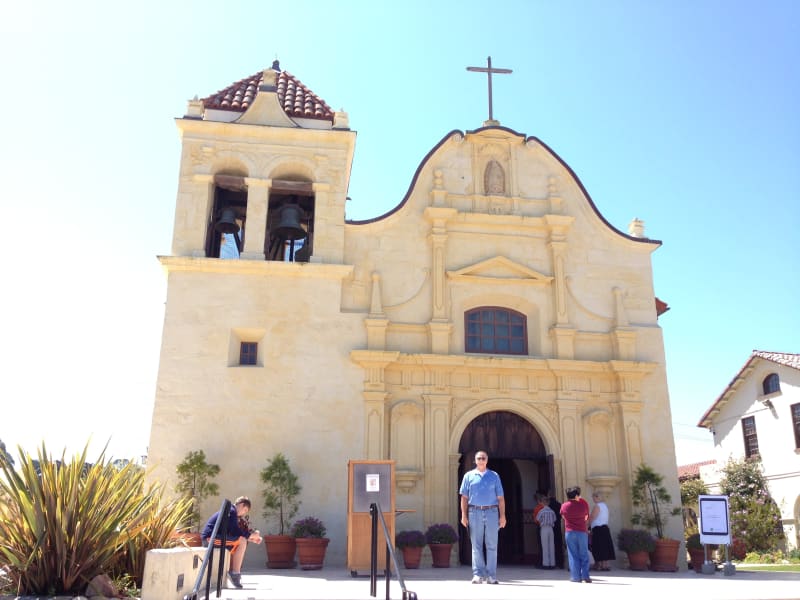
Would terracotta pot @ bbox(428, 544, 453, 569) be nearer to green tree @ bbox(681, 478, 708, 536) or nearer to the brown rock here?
the brown rock

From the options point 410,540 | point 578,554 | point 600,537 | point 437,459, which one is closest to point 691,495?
point 600,537

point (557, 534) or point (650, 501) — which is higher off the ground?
point (650, 501)

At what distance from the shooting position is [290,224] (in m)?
17.5

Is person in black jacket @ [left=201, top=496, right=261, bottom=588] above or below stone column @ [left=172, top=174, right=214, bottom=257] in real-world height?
below

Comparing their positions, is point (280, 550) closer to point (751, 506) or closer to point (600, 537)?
point (600, 537)

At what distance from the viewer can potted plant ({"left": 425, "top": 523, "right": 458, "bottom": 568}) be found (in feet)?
46.5

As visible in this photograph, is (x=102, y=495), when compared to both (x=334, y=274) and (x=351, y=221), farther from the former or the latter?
(x=351, y=221)

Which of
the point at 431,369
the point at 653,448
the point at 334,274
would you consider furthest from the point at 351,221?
the point at 653,448

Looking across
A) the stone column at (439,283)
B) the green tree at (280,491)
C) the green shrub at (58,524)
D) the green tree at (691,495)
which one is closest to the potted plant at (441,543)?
the green tree at (280,491)

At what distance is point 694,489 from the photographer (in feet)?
92.1

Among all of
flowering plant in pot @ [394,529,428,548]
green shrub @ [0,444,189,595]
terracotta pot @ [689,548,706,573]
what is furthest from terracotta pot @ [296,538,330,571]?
terracotta pot @ [689,548,706,573]

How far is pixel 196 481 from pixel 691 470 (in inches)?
1181

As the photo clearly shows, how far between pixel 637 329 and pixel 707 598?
968 cm

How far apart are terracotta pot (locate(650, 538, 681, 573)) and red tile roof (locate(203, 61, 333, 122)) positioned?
12.5 metres
